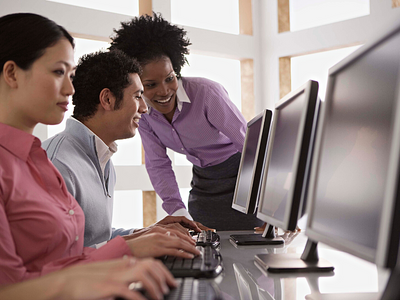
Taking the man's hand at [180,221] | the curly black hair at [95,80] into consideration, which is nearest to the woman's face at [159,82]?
the curly black hair at [95,80]

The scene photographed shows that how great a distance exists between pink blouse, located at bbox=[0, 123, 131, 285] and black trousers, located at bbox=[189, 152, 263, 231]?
43.9 inches

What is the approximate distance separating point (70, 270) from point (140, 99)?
120cm

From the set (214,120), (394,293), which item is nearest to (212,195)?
(214,120)

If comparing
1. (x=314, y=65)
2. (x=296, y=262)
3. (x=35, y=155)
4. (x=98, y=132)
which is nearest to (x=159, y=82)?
(x=98, y=132)

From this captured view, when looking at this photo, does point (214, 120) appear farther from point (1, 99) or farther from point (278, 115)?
point (1, 99)

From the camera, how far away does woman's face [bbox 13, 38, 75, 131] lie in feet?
2.99

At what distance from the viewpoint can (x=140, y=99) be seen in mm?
1710

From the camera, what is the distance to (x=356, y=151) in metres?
0.69

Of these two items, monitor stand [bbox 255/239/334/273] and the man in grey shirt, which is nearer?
monitor stand [bbox 255/239/334/273]

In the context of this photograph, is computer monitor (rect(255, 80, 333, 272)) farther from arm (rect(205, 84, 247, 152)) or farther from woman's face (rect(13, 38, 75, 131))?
arm (rect(205, 84, 247, 152))

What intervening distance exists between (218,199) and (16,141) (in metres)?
1.34

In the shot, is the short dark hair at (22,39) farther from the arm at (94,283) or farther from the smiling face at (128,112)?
the smiling face at (128,112)

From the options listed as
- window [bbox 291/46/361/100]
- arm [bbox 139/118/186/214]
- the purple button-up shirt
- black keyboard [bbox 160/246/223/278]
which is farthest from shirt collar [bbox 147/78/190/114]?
window [bbox 291/46/361/100]

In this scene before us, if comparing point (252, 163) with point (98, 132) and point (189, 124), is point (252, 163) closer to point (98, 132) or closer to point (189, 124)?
point (98, 132)
